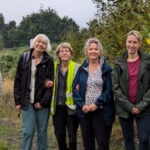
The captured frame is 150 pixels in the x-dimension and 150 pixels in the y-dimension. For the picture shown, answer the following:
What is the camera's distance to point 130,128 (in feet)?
20.2

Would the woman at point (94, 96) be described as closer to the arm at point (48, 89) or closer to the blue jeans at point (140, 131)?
the blue jeans at point (140, 131)

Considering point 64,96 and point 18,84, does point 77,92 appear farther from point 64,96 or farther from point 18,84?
point 18,84

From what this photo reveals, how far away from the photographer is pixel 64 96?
21.6 feet

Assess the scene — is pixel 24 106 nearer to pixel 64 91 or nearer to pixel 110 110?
pixel 64 91

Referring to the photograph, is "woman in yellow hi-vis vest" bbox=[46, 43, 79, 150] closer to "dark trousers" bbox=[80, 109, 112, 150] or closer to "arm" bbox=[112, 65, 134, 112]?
"dark trousers" bbox=[80, 109, 112, 150]

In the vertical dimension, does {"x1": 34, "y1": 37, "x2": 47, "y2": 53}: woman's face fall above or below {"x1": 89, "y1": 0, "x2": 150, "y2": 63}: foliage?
below

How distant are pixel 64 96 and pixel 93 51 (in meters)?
0.83

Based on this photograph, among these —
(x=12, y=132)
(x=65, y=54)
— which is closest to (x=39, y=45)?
(x=65, y=54)

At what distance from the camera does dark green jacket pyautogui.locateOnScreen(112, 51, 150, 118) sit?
232 inches

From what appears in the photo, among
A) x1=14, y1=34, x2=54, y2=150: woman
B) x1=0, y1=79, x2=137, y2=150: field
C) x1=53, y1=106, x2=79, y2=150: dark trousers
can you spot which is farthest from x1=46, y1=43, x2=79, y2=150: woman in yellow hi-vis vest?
x1=0, y1=79, x2=137, y2=150: field

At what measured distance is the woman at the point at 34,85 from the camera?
6641 mm

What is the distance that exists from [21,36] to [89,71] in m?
71.9

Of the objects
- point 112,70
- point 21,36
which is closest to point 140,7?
point 112,70

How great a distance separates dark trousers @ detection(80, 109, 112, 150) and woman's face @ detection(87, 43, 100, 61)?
0.71 metres
